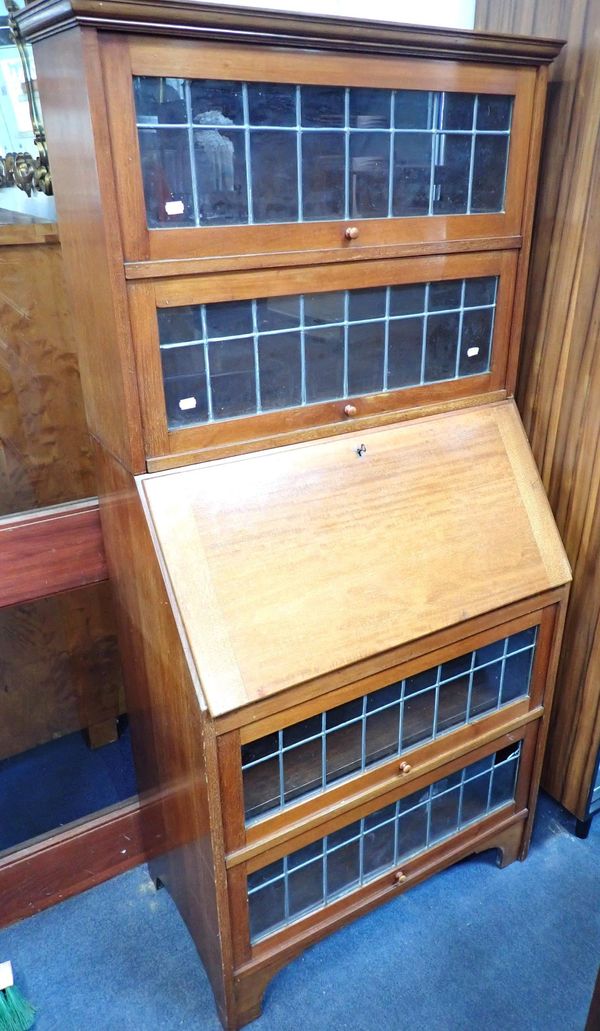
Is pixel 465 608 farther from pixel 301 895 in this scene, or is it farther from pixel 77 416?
pixel 77 416

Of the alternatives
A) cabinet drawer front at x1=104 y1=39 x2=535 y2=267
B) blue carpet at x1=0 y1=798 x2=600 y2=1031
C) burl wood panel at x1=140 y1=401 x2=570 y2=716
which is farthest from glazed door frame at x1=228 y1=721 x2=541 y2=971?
cabinet drawer front at x1=104 y1=39 x2=535 y2=267

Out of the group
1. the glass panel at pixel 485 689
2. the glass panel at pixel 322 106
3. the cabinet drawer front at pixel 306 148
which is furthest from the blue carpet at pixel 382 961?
the glass panel at pixel 322 106

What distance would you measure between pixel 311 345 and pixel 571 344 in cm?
68

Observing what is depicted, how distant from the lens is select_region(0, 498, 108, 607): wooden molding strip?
1499mm

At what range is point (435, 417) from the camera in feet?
5.05

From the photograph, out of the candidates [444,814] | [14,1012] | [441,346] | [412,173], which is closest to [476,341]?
[441,346]

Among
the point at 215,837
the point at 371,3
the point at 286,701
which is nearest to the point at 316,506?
the point at 286,701

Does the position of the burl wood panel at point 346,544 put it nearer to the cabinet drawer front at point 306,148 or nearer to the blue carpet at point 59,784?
the cabinet drawer front at point 306,148

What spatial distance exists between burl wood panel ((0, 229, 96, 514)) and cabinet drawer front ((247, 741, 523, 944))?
35.8 inches

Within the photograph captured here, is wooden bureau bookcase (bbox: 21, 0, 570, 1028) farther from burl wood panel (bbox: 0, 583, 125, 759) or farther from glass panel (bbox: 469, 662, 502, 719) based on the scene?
burl wood panel (bbox: 0, 583, 125, 759)

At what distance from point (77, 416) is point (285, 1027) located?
1.40 meters

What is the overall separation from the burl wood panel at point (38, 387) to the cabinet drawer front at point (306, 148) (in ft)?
1.68

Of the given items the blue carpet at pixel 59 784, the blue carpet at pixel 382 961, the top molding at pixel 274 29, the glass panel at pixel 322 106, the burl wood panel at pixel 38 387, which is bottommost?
the blue carpet at pixel 382 961

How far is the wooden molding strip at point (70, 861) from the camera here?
1.73m
